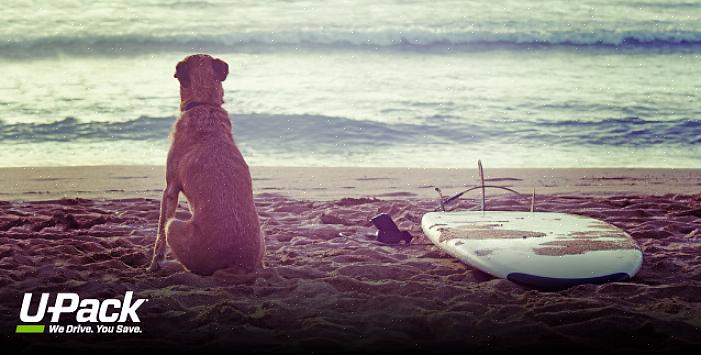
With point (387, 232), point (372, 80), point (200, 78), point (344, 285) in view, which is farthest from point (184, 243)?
point (372, 80)

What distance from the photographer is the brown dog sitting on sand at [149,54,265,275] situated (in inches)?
215

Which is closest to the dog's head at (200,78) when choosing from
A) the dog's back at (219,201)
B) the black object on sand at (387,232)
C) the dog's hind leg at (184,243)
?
the dog's back at (219,201)

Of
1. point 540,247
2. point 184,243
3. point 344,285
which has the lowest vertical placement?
point 344,285

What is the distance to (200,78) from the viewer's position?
591cm

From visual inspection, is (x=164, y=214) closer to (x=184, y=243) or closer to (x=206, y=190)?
(x=184, y=243)

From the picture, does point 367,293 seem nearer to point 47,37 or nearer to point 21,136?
point 21,136

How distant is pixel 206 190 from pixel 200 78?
32.8 inches

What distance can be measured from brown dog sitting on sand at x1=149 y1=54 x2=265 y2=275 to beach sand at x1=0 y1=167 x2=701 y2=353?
5.5 inches

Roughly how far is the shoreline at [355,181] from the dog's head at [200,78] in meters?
3.36

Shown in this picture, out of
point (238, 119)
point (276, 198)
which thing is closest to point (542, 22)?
point (238, 119)

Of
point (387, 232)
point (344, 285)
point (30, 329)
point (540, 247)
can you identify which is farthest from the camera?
point (387, 232)

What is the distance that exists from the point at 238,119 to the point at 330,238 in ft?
29.8

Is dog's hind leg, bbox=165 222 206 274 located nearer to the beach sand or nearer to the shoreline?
the beach sand

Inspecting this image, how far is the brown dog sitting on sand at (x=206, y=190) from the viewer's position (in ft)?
17.9
